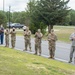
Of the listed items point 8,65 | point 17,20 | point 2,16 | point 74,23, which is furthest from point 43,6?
point 74,23

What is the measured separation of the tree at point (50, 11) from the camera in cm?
4466

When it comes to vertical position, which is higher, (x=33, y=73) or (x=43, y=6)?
(x=43, y=6)

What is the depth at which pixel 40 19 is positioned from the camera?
45.5 meters

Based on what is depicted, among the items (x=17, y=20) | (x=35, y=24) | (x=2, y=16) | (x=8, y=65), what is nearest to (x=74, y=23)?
(x=17, y=20)

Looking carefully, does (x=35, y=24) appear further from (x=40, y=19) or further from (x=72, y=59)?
(x=72, y=59)

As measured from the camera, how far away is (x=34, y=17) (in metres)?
46.1

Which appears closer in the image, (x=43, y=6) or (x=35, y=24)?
(x=43, y=6)

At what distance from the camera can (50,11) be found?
44.9 m

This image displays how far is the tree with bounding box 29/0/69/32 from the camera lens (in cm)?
4466

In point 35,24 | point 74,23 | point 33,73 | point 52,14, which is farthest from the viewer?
point 74,23

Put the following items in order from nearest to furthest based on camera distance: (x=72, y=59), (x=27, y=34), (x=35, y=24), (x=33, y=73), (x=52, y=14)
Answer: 1. (x=33, y=73)
2. (x=72, y=59)
3. (x=27, y=34)
4. (x=52, y=14)
5. (x=35, y=24)

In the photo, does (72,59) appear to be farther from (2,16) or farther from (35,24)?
(2,16)

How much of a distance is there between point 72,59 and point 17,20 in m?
91.6

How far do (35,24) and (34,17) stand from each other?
2761 mm
